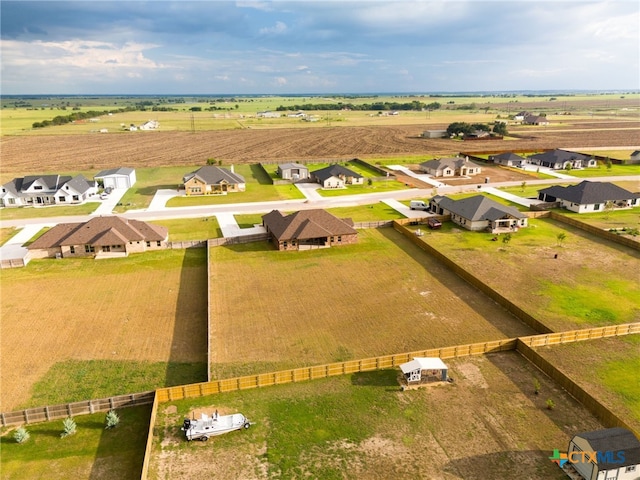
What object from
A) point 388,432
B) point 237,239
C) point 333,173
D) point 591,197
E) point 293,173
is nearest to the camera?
point 388,432

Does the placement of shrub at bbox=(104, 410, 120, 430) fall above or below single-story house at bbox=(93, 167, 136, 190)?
below

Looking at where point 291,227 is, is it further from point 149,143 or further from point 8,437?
point 149,143

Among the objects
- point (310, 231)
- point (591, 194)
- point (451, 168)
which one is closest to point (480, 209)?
point (591, 194)

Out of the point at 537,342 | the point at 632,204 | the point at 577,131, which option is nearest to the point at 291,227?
the point at 537,342

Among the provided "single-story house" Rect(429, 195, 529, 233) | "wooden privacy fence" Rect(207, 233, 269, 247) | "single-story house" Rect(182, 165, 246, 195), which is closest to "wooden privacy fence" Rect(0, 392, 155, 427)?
"wooden privacy fence" Rect(207, 233, 269, 247)

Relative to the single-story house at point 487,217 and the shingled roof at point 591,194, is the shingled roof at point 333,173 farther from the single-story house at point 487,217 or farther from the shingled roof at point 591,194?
the shingled roof at point 591,194

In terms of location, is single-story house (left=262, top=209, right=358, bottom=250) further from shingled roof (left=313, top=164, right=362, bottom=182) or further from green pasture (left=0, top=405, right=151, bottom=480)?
shingled roof (left=313, top=164, right=362, bottom=182)

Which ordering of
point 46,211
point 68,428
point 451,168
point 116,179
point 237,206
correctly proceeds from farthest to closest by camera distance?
point 451,168, point 116,179, point 237,206, point 46,211, point 68,428

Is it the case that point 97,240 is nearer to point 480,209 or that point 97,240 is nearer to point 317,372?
point 317,372
